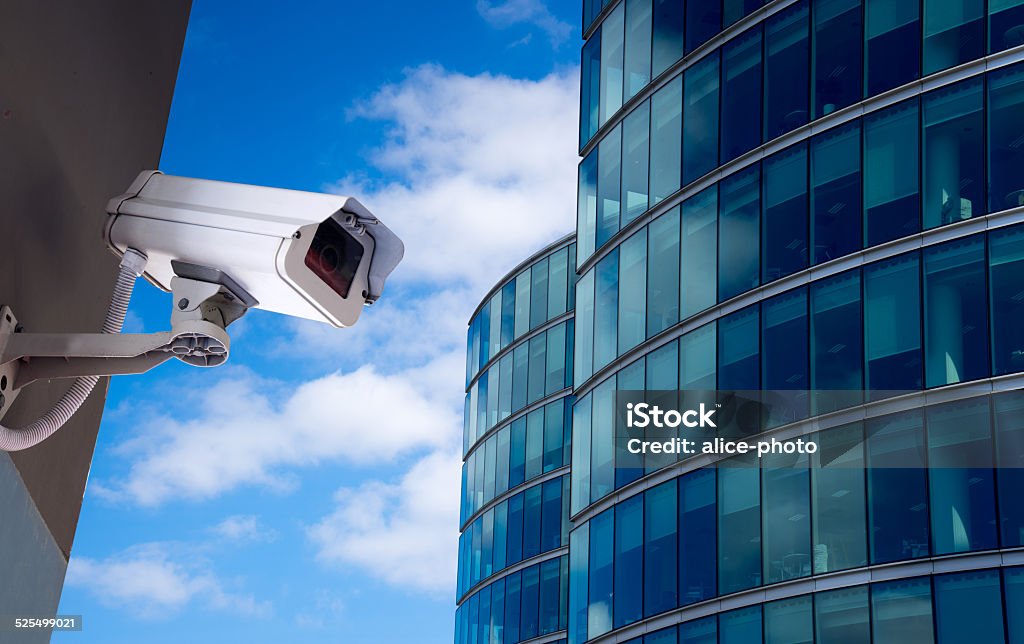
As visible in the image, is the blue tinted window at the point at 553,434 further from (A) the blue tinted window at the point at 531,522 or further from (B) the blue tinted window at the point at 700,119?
(B) the blue tinted window at the point at 700,119

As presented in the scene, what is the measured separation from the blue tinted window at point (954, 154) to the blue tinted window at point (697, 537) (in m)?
5.44

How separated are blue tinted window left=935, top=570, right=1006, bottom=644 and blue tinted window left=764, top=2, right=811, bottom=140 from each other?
25.6 feet

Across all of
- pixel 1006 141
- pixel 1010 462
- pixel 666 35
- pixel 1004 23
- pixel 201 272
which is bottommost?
pixel 201 272

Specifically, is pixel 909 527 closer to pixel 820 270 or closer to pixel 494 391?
pixel 820 270

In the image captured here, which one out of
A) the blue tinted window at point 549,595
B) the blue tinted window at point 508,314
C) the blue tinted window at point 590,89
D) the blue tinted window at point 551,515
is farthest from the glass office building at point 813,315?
the blue tinted window at point 508,314

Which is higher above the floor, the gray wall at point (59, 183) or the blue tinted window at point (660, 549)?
the blue tinted window at point (660, 549)

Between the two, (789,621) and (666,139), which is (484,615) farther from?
(789,621)

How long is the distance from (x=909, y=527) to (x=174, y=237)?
47.9 feet

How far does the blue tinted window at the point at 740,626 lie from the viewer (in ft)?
58.2

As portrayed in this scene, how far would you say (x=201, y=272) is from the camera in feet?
9.87

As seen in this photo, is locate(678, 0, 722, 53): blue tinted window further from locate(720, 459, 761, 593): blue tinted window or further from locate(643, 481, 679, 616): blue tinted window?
locate(643, 481, 679, 616): blue tinted window

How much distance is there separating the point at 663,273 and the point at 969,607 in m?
8.42

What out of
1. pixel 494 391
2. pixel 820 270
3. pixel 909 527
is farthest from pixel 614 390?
pixel 494 391

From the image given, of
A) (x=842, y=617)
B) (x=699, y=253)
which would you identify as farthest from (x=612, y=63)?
(x=842, y=617)
